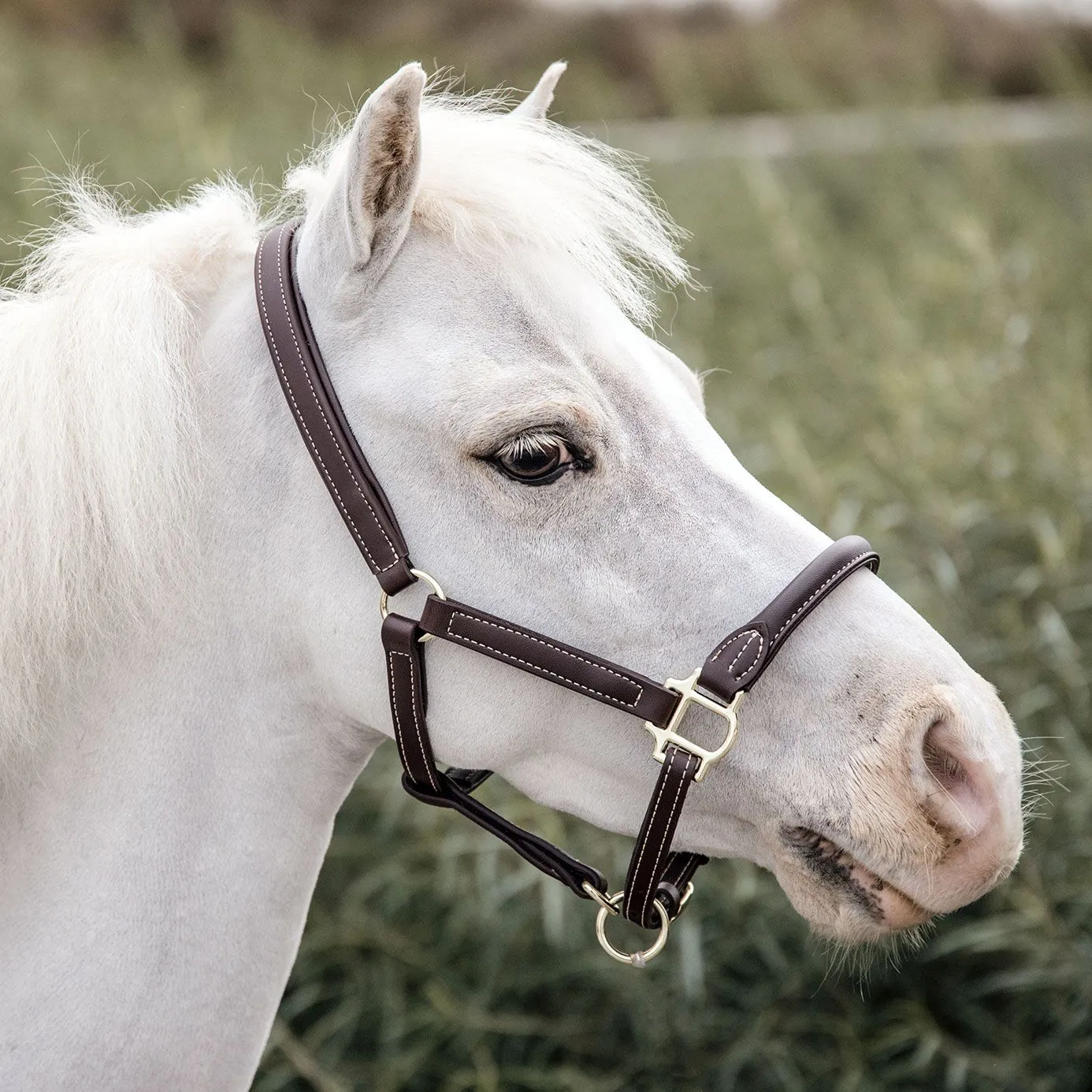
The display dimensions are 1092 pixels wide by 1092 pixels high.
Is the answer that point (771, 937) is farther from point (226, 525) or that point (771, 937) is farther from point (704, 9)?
point (704, 9)

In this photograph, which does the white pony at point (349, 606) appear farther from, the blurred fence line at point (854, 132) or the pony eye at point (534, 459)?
the blurred fence line at point (854, 132)

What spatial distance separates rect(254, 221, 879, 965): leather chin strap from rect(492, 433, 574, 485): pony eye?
175 mm

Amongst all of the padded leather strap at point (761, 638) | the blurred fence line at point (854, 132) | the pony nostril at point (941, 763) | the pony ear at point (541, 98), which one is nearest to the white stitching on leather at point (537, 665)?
the padded leather strap at point (761, 638)

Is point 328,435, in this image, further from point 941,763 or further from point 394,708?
point 941,763

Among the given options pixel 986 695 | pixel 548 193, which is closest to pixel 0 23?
pixel 548 193

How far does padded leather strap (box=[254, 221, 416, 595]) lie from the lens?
1.45 m

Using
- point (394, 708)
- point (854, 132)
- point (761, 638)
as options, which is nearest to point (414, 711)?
point (394, 708)

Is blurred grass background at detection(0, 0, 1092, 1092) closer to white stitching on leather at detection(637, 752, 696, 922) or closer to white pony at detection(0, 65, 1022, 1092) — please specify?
white stitching on leather at detection(637, 752, 696, 922)

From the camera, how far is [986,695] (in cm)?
139

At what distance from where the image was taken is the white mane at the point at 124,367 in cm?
146

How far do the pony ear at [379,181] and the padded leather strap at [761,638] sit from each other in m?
0.70

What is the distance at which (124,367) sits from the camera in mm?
1474

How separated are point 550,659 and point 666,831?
286 mm

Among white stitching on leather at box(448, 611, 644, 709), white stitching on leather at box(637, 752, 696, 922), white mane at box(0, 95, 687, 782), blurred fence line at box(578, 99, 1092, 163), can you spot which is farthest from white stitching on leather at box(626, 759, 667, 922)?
blurred fence line at box(578, 99, 1092, 163)
